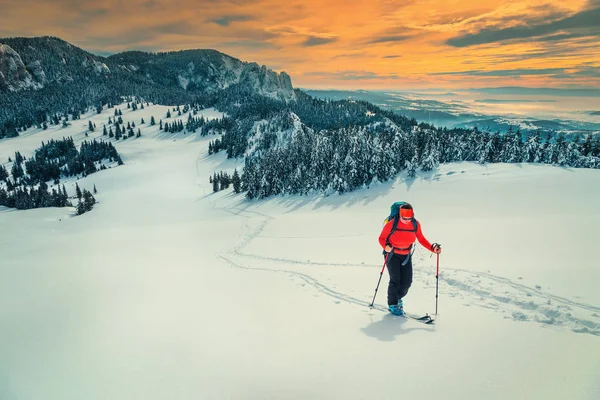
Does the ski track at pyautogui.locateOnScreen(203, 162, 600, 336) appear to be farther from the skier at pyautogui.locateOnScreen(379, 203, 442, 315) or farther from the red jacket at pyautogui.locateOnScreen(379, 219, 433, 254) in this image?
the red jacket at pyautogui.locateOnScreen(379, 219, 433, 254)

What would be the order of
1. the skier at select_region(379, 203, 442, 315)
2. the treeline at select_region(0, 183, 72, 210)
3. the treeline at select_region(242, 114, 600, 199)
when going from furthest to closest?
the treeline at select_region(0, 183, 72, 210) → the treeline at select_region(242, 114, 600, 199) → the skier at select_region(379, 203, 442, 315)

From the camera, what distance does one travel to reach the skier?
801cm

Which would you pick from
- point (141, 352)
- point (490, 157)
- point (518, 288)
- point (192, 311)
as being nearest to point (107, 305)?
point (192, 311)

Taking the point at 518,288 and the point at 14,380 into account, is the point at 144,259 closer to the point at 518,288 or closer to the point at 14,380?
the point at 14,380

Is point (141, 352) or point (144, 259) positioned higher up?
point (141, 352)

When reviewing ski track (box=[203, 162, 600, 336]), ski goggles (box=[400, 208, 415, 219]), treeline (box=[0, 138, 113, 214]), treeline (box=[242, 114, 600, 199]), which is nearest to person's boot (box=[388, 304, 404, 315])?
ski track (box=[203, 162, 600, 336])

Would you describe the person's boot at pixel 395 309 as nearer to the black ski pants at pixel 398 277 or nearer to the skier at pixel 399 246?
the skier at pixel 399 246

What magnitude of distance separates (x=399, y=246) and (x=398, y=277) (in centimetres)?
91

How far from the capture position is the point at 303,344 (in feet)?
22.4

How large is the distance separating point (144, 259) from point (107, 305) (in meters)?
8.72

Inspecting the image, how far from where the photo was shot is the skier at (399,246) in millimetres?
8005

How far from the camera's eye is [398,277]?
8.30 metres

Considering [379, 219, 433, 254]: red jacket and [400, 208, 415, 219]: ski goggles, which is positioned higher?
[400, 208, 415, 219]: ski goggles

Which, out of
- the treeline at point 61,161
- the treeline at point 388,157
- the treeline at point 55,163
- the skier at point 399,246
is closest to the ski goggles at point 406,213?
the skier at point 399,246
